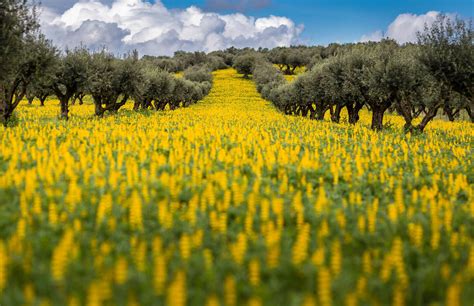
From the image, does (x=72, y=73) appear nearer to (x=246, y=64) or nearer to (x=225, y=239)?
(x=225, y=239)

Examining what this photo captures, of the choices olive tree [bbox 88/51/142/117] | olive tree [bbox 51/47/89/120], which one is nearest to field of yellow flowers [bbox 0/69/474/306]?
olive tree [bbox 51/47/89/120]

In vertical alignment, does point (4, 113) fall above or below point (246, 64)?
below

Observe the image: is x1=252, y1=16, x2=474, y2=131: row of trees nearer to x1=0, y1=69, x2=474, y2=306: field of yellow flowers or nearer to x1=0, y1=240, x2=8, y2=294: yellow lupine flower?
x1=0, y1=69, x2=474, y2=306: field of yellow flowers

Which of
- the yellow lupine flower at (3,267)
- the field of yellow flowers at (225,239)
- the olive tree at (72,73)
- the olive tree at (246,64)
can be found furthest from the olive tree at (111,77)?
the olive tree at (246,64)

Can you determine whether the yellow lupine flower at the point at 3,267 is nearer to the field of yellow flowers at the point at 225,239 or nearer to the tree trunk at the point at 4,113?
the field of yellow flowers at the point at 225,239

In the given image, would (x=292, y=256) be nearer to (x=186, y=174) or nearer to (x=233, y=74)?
(x=186, y=174)

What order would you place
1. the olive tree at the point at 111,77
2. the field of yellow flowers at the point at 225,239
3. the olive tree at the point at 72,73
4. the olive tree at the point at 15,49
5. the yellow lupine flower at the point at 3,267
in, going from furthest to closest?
the olive tree at the point at 111,77, the olive tree at the point at 72,73, the olive tree at the point at 15,49, the field of yellow flowers at the point at 225,239, the yellow lupine flower at the point at 3,267

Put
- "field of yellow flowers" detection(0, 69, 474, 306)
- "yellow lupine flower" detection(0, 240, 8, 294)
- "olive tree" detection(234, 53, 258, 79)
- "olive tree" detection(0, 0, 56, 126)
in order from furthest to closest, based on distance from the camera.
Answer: "olive tree" detection(234, 53, 258, 79) < "olive tree" detection(0, 0, 56, 126) < "field of yellow flowers" detection(0, 69, 474, 306) < "yellow lupine flower" detection(0, 240, 8, 294)

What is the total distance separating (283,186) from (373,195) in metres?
2.41

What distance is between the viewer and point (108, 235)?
645 centimetres

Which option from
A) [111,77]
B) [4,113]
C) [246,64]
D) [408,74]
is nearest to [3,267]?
[4,113]

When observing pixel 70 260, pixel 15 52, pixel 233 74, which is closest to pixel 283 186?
pixel 70 260

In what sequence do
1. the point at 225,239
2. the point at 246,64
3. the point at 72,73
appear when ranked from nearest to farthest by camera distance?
the point at 225,239 → the point at 72,73 → the point at 246,64

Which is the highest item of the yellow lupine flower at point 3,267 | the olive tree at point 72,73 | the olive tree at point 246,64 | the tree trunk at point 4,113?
the olive tree at point 246,64
